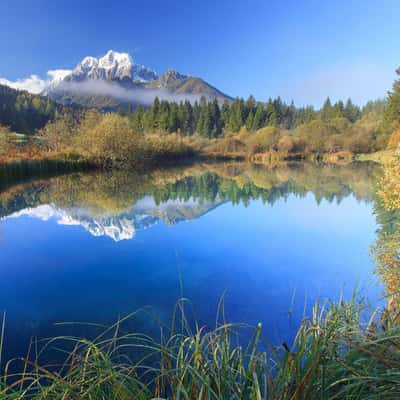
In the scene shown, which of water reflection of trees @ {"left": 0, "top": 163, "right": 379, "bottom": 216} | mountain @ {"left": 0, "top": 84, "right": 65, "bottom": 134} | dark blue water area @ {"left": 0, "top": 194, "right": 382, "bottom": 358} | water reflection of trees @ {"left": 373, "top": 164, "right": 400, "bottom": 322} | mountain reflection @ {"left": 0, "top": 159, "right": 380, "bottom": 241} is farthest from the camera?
mountain @ {"left": 0, "top": 84, "right": 65, "bottom": 134}

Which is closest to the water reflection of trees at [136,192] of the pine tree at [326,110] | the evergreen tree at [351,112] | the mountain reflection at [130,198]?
the mountain reflection at [130,198]

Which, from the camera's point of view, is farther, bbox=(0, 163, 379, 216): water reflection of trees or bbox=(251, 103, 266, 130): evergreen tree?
bbox=(251, 103, 266, 130): evergreen tree

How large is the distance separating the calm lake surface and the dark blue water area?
0.01m

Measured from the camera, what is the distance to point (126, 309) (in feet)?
9.13

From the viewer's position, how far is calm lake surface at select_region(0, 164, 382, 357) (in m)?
2.78

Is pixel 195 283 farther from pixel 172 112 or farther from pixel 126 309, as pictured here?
pixel 172 112

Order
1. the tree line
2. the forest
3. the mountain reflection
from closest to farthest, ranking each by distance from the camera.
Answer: the mountain reflection < the forest < the tree line

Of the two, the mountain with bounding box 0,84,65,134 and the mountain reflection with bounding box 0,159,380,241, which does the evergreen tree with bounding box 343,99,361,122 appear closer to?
the mountain reflection with bounding box 0,159,380,241

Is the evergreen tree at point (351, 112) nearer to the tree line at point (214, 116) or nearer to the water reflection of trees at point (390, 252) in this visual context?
the tree line at point (214, 116)

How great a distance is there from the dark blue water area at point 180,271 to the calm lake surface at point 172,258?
0.04 ft

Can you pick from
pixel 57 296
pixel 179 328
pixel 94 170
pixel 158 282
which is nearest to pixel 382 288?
pixel 179 328

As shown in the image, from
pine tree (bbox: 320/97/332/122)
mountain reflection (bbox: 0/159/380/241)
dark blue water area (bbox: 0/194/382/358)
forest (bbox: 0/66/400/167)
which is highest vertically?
pine tree (bbox: 320/97/332/122)

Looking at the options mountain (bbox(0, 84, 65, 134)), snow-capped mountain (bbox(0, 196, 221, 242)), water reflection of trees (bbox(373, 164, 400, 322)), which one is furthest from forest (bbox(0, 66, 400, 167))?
water reflection of trees (bbox(373, 164, 400, 322))

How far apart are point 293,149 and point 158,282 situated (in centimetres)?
3103
